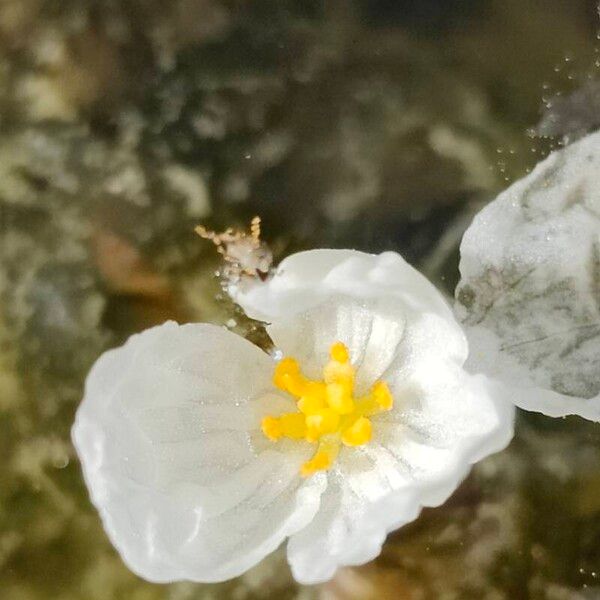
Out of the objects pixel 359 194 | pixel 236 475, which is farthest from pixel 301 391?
pixel 359 194

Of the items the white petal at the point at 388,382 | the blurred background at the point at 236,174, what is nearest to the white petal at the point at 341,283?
the white petal at the point at 388,382

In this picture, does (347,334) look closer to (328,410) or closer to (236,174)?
(328,410)

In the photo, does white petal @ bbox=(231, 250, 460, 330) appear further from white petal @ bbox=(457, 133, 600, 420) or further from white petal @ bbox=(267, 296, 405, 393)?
white petal @ bbox=(457, 133, 600, 420)

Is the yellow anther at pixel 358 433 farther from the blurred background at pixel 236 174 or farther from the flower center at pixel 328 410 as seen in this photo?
the blurred background at pixel 236 174

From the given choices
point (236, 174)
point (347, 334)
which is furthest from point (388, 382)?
point (236, 174)

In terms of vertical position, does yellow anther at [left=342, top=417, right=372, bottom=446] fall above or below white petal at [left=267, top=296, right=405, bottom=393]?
below

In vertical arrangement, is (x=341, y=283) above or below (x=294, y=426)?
above

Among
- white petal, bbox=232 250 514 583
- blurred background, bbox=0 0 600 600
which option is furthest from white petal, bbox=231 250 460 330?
blurred background, bbox=0 0 600 600
